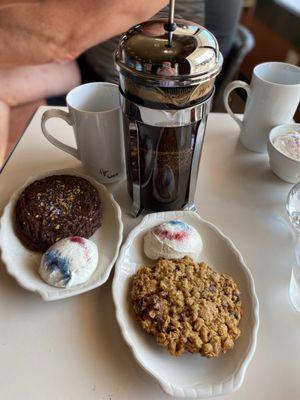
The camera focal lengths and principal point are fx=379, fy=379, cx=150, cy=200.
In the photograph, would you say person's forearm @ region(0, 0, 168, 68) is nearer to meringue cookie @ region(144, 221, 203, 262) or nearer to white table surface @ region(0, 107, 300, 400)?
white table surface @ region(0, 107, 300, 400)

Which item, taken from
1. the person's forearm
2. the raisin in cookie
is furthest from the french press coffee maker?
the person's forearm

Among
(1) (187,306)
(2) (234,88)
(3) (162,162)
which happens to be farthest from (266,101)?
(1) (187,306)

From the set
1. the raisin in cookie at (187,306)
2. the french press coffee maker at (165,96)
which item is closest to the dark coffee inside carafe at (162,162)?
the french press coffee maker at (165,96)

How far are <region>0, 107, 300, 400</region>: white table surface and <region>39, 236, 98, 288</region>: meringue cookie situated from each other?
0.13ft

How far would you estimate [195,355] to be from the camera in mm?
409

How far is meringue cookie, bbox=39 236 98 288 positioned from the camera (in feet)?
1.44

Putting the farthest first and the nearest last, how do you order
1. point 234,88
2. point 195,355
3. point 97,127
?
point 234,88 → point 97,127 → point 195,355

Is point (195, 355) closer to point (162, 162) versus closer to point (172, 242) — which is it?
point (172, 242)

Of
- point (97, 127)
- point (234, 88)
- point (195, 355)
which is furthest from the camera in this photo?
point (234, 88)

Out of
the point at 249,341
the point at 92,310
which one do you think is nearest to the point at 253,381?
the point at 249,341

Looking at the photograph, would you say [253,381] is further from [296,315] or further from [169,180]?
[169,180]

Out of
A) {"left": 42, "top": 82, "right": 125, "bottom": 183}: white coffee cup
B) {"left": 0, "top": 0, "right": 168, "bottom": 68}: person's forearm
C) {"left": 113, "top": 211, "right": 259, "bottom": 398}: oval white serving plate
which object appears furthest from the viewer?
{"left": 0, "top": 0, "right": 168, "bottom": 68}: person's forearm

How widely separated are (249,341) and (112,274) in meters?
0.18

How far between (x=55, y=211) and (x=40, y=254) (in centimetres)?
6
